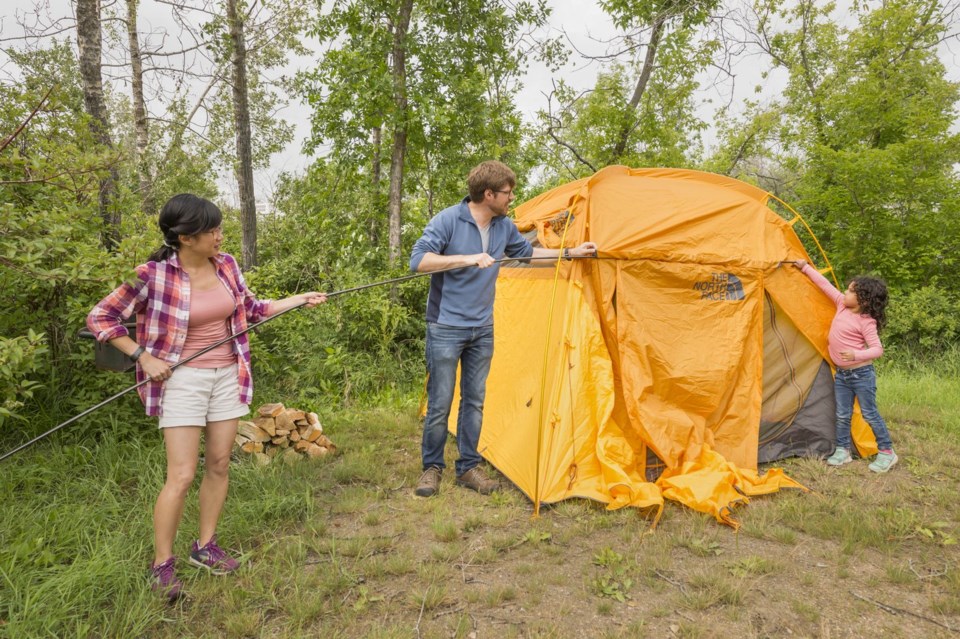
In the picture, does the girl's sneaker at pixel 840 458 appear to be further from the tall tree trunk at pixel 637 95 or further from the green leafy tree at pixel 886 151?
the tall tree trunk at pixel 637 95

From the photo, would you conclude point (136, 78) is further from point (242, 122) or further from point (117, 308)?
point (117, 308)

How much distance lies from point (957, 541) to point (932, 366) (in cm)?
512

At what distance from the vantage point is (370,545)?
8.89ft

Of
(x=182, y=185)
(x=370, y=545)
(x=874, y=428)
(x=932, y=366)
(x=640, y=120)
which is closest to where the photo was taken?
(x=370, y=545)

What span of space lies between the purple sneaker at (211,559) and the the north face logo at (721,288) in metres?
3.02

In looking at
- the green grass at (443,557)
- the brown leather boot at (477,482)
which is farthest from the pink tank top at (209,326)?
the brown leather boot at (477,482)

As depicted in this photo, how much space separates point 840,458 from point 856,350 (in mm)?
778

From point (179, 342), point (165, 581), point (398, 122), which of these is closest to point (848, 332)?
point (179, 342)

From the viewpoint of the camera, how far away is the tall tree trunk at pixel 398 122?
6445 mm

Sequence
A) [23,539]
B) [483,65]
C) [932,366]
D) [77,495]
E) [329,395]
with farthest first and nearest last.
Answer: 1. [483,65]
2. [932,366]
3. [329,395]
4. [77,495]
5. [23,539]

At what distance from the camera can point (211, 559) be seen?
7.73ft

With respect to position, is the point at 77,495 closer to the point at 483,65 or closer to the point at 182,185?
the point at 483,65

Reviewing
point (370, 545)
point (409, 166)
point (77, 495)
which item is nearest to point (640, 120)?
point (409, 166)

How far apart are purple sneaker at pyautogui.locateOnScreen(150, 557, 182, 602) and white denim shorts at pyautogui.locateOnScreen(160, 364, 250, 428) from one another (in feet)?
1.92
